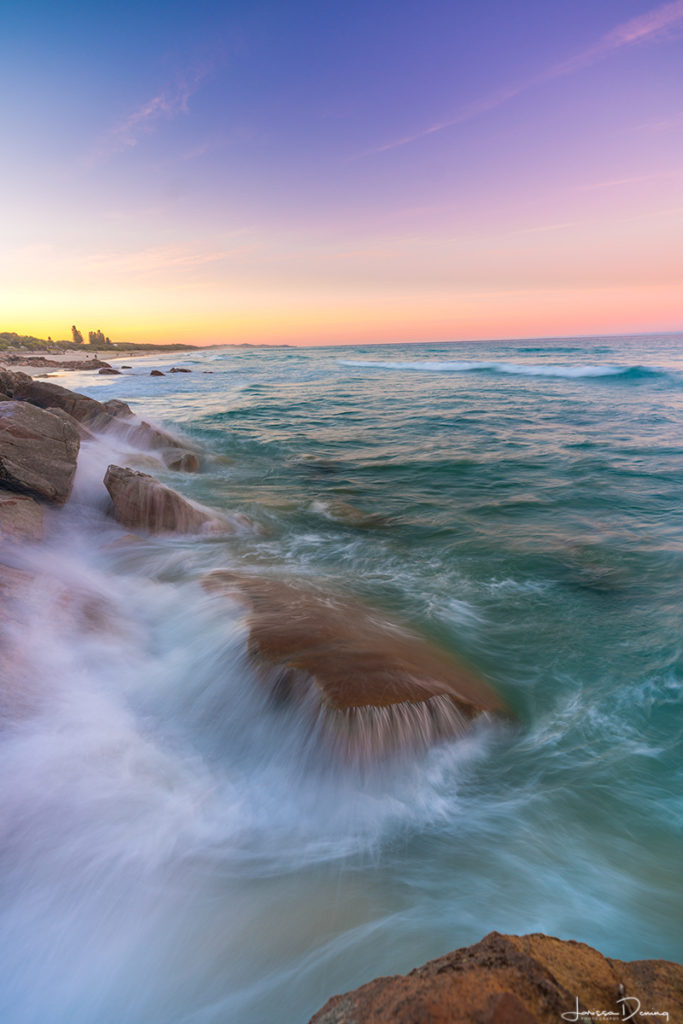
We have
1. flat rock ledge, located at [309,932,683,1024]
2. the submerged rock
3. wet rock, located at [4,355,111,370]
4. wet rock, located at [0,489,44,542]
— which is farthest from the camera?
wet rock, located at [4,355,111,370]

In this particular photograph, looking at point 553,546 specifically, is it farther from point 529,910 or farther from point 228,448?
point 228,448

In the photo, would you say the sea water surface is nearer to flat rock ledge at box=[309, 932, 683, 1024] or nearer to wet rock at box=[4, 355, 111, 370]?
flat rock ledge at box=[309, 932, 683, 1024]

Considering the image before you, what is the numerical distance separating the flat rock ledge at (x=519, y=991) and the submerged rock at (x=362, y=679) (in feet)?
6.43

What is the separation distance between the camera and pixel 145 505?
7.30 metres

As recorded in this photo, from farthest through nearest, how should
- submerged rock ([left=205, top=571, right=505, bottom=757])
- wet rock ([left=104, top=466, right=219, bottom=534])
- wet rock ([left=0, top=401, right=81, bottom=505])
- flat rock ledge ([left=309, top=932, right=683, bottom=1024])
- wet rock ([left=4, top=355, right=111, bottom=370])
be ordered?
wet rock ([left=4, top=355, right=111, bottom=370])
wet rock ([left=104, top=466, right=219, bottom=534])
wet rock ([left=0, top=401, right=81, bottom=505])
submerged rock ([left=205, top=571, right=505, bottom=757])
flat rock ledge ([left=309, top=932, right=683, bottom=1024])

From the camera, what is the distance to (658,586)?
251 inches

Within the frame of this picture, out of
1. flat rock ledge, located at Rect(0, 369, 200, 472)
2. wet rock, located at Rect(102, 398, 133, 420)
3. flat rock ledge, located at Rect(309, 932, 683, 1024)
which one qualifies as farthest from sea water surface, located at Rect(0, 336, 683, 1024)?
wet rock, located at Rect(102, 398, 133, 420)

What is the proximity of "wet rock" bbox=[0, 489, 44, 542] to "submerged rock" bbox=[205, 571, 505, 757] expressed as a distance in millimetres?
2813

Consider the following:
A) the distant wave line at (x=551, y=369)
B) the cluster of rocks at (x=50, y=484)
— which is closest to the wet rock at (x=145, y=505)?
the cluster of rocks at (x=50, y=484)

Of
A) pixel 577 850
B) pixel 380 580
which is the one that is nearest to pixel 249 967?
pixel 577 850

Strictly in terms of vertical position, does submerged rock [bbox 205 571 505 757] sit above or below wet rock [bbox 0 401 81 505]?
below

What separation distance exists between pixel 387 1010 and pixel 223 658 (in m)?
3.18

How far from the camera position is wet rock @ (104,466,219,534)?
283 inches

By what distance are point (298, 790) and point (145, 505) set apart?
530cm
